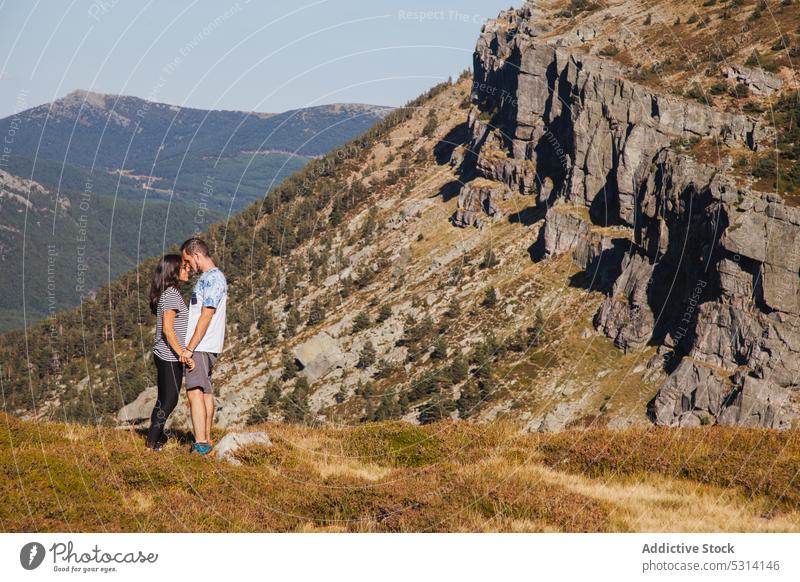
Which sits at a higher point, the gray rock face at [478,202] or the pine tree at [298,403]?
the gray rock face at [478,202]

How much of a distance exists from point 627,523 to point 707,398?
112482 millimetres

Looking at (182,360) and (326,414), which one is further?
(326,414)

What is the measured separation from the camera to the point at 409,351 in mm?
149250

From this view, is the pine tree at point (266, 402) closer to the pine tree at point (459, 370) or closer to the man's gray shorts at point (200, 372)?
the pine tree at point (459, 370)

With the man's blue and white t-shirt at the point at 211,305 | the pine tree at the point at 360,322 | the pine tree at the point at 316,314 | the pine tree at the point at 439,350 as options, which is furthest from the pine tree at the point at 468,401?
the man's blue and white t-shirt at the point at 211,305

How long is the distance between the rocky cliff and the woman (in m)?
83.5

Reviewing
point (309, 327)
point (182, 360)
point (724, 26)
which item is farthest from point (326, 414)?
point (182, 360)

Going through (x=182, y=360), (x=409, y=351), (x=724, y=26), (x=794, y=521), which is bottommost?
(x=409, y=351)

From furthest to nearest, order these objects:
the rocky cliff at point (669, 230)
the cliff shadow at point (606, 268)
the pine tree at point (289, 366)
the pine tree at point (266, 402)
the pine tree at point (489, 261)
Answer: the pine tree at point (489, 261), the pine tree at point (289, 366), the cliff shadow at point (606, 268), the pine tree at point (266, 402), the rocky cliff at point (669, 230)

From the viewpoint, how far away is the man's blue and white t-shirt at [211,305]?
14523 millimetres

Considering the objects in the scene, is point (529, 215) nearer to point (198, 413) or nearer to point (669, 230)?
point (669, 230)

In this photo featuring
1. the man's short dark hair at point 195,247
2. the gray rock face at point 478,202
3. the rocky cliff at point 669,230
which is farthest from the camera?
the gray rock face at point 478,202
